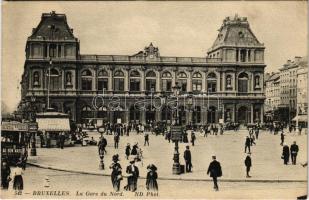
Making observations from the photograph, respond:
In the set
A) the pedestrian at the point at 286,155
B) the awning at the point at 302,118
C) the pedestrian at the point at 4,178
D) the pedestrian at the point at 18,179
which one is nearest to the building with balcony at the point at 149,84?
the awning at the point at 302,118

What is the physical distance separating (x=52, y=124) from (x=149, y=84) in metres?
19.5

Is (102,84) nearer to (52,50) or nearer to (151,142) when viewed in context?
(52,50)

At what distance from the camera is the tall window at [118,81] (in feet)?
151

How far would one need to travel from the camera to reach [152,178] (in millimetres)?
20234

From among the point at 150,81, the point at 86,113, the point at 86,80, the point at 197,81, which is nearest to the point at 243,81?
the point at 197,81

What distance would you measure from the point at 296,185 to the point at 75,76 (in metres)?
26.4

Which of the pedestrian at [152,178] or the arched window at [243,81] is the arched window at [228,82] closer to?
the arched window at [243,81]

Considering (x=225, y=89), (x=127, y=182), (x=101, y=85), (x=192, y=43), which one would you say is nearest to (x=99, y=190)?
(x=127, y=182)

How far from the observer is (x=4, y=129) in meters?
22.8

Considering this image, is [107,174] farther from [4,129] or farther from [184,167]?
[4,129]

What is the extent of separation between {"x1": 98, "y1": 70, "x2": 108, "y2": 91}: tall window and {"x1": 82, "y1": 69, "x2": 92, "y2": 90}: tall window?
766mm

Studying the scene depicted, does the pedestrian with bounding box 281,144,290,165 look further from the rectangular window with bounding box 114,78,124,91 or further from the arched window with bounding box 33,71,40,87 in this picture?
the rectangular window with bounding box 114,78,124,91

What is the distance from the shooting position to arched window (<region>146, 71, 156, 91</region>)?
46.9 meters

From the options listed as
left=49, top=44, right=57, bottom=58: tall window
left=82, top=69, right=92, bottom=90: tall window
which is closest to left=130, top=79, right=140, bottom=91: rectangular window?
left=82, top=69, right=92, bottom=90: tall window
